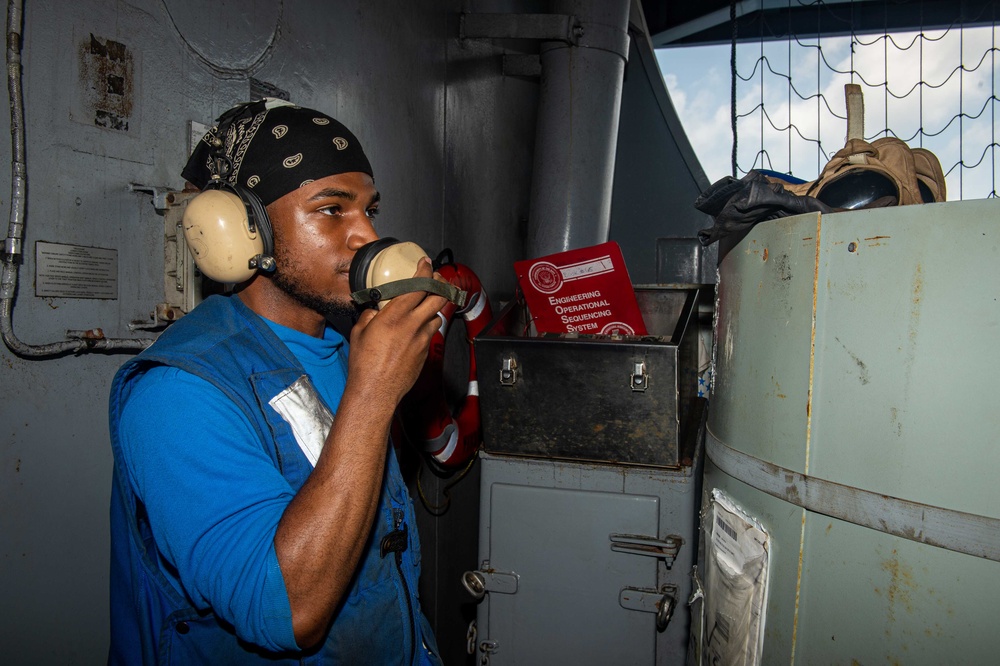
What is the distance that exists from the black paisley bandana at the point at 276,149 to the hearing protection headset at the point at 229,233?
0.18 feet

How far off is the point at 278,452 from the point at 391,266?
36cm

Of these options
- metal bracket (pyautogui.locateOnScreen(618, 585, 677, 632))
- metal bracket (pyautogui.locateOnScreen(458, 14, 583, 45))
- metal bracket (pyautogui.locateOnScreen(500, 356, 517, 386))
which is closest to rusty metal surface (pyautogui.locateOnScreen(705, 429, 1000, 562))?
metal bracket (pyautogui.locateOnScreen(618, 585, 677, 632))

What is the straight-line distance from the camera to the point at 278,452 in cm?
104

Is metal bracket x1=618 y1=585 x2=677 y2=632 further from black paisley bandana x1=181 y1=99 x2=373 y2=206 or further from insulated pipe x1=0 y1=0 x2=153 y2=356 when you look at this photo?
insulated pipe x1=0 y1=0 x2=153 y2=356

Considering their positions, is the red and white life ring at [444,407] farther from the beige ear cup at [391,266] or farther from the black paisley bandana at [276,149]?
the beige ear cup at [391,266]

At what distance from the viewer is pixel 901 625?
3.49 ft

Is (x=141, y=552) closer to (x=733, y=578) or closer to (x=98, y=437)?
(x=98, y=437)

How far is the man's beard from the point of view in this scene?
1.21 metres

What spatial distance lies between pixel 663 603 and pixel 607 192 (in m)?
2.30

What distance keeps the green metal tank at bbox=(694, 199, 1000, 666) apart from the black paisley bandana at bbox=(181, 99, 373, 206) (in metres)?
0.89

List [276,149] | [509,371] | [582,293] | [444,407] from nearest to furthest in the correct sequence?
[276,149] → [509,371] → [582,293] → [444,407]

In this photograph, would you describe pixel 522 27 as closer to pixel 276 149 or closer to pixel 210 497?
pixel 276 149

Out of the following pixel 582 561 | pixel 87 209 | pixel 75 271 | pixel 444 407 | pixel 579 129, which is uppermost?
pixel 579 129

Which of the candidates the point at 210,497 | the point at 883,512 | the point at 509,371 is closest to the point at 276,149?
the point at 210,497
